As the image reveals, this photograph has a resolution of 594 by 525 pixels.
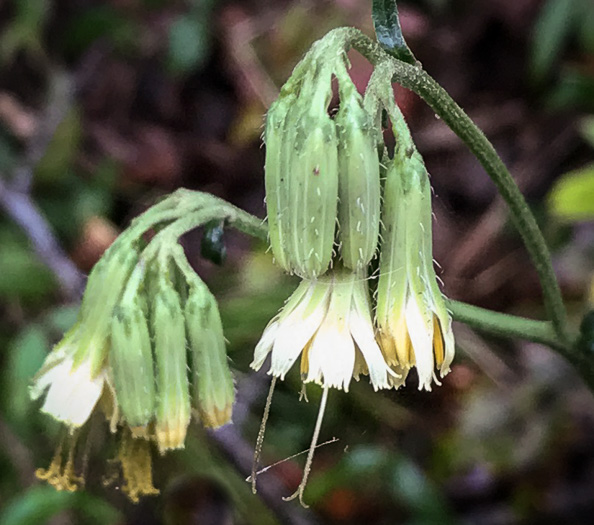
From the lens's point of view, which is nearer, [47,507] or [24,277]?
[47,507]

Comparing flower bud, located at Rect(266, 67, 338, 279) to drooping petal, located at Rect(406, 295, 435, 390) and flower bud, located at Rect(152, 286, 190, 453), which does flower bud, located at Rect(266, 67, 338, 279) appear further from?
flower bud, located at Rect(152, 286, 190, 453)

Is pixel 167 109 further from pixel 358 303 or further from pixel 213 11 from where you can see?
pixel 358 303

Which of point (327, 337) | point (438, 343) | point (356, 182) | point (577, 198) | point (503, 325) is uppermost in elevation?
point (356, 182)

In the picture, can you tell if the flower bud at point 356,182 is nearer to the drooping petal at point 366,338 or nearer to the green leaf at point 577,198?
the drooping petal at point 366,338

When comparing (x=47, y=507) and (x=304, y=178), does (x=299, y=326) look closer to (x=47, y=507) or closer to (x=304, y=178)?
(x=304, y=178)

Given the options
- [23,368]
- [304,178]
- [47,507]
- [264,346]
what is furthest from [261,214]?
[304,178]

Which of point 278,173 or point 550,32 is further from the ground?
point 278,173

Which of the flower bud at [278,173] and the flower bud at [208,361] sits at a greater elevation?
the flower bud at [278,173]

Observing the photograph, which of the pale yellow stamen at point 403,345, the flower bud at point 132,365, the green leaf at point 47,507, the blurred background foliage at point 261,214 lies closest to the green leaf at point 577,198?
the blurred background foliage at point 261,214
